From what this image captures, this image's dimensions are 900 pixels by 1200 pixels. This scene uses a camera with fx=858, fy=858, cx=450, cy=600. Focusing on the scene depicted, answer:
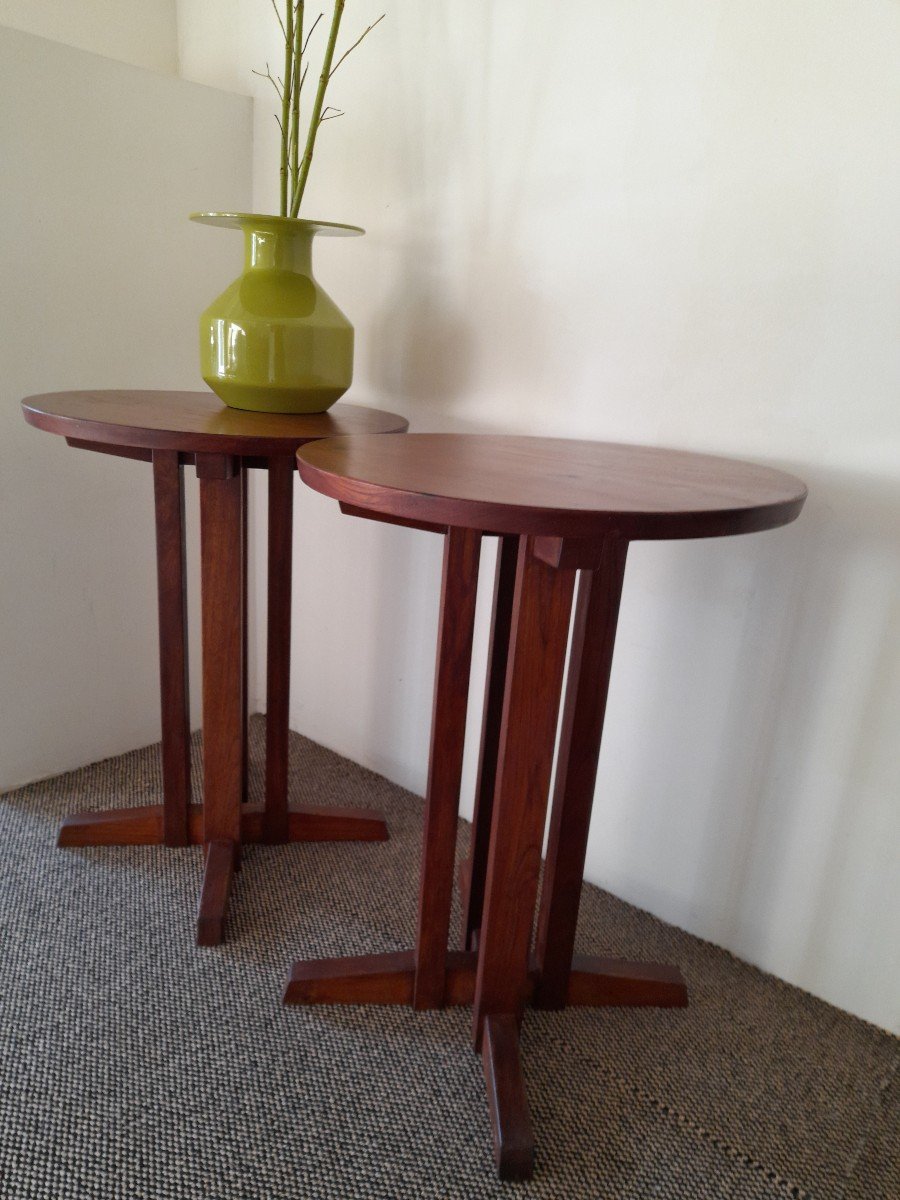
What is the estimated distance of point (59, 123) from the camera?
1.78 metres

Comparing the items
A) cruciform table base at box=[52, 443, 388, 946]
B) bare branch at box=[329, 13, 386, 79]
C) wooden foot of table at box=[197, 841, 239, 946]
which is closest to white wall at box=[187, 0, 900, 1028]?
bare branch at box=[329, 13, 386, 79]

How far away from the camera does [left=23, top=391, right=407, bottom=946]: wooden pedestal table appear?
1365 mm

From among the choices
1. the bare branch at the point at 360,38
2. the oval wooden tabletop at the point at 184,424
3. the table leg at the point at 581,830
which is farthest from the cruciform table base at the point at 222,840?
the bare branch at the point at 360,38

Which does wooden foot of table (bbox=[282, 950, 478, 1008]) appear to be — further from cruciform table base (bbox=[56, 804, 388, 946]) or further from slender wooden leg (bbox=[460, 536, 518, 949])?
cruciform table base (bbox=[56, 804, 388, 946])

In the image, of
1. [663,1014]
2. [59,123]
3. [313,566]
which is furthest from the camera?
[313,566]

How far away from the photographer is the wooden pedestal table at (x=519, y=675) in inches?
38.0

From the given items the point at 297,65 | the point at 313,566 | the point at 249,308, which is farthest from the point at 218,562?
the point at 297,65

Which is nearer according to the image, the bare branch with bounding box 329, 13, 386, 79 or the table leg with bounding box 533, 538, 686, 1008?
the table leg with bounding box 533, 538, 686, 1008

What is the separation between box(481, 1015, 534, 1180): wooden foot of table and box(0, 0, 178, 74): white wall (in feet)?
7.37

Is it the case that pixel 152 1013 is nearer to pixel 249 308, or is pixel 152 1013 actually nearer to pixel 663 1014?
pixel 663 1014

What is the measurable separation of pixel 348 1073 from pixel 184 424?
1.06 meters

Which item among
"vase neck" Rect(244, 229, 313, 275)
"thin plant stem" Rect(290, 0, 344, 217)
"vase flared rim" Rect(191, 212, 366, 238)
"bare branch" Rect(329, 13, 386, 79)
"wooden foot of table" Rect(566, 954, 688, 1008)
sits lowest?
"wooden foot of table" Rect(566, 954, 688, 1008)

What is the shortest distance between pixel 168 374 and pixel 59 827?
1.09 meters

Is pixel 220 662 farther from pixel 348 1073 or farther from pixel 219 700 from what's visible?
pixel 348 1073
